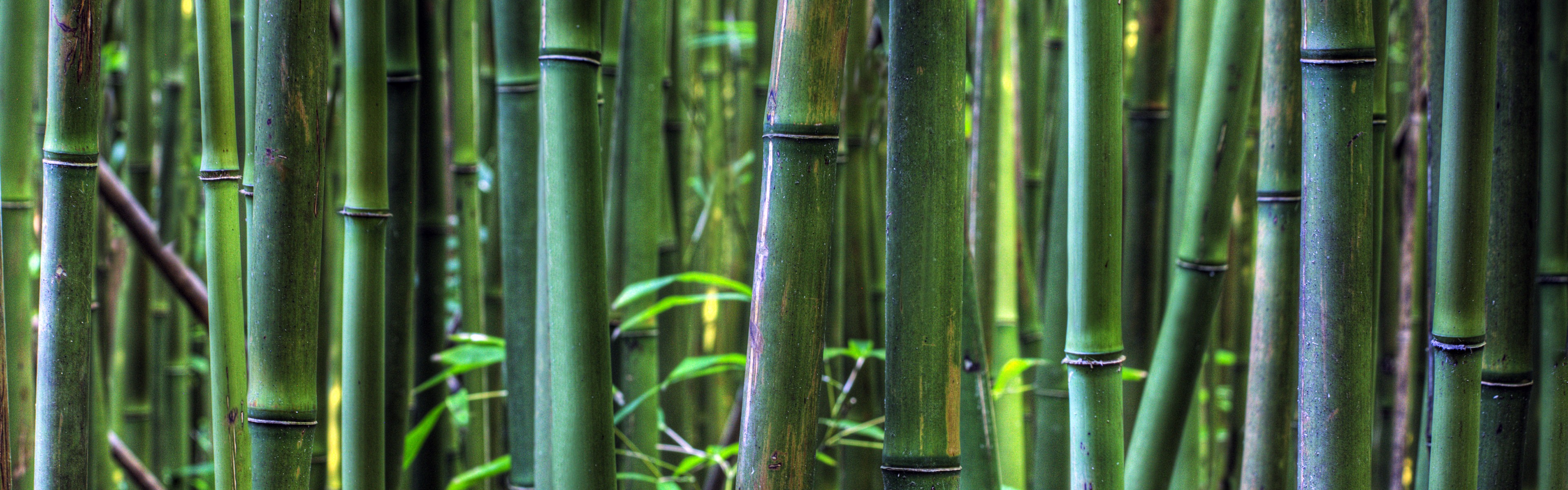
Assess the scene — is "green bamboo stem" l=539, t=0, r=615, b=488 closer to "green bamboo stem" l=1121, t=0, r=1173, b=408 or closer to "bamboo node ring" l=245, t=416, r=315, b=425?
"bamboo node ring" l=245, t=416, r=315, b=425

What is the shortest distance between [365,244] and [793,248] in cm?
26

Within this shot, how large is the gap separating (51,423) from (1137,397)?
70cm

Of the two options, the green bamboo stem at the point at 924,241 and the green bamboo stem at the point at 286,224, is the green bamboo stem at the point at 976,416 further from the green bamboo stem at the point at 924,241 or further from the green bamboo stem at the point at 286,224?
the green bamboo stem at the point at 286,224

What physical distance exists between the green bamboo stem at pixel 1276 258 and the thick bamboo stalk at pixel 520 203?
40 centimetres

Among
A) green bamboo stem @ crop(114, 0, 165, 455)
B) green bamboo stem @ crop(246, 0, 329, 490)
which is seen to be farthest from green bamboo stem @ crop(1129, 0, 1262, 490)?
green bamboo stem @ crop(114, 0, 165, 455)

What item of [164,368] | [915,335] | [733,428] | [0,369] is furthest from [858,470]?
[164,368]

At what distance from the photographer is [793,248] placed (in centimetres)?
41

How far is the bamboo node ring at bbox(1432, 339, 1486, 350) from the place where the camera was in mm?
500

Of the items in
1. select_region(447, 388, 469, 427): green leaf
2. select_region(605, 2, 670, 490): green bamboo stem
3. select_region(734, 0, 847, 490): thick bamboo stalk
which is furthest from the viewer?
select_region(447, 388, 469, 427): green leaf

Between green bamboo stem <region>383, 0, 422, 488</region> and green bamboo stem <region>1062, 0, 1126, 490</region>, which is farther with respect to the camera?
green bamboo stem <region>383, 0, 422, 488</region>

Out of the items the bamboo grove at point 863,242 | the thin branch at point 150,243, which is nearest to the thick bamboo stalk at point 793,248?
the bamboo grove at point 863,242

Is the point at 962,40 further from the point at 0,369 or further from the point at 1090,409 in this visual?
the point at 0,369

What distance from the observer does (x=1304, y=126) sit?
0.43 meters

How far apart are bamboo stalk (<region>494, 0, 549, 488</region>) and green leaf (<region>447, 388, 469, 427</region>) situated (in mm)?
183
